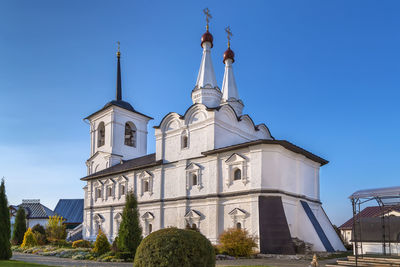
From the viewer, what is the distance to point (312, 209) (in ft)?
78.2

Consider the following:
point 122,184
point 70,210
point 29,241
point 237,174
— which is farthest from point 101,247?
point 70,210

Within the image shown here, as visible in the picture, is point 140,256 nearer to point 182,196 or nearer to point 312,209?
point 182,196

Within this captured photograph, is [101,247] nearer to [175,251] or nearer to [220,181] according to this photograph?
[220,181]

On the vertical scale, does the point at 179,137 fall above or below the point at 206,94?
below

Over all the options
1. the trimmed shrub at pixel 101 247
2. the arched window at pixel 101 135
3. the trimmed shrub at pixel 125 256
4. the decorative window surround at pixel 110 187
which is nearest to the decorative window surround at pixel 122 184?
the decorative window surround at pixel 110 187

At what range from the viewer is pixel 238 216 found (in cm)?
2155

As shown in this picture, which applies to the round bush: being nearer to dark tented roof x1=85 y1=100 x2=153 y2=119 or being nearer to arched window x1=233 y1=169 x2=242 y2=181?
arched window x1=233 y1=169 x2=242 y2=181

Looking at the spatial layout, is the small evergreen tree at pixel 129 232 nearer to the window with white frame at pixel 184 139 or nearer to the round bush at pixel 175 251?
the window with white frame at pixel 184 139

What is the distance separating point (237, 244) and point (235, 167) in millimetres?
5033

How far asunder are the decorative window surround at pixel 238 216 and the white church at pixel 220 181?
5 centimetres

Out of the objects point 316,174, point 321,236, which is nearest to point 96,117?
point 316,174

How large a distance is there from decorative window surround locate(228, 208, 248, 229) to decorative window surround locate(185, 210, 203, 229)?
252cm

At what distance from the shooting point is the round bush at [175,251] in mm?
9398

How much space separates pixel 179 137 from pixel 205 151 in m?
2.93
